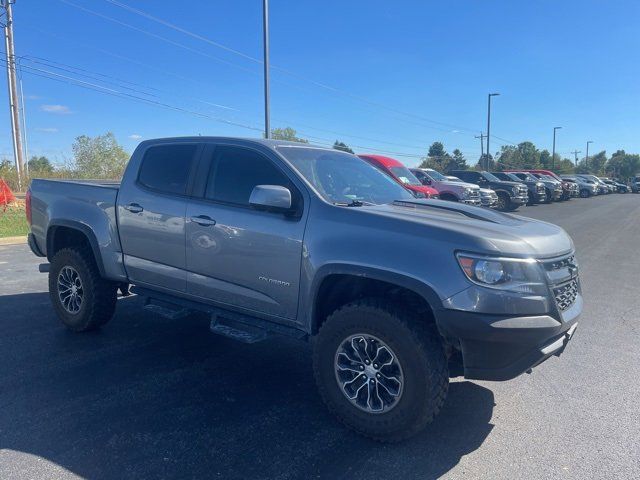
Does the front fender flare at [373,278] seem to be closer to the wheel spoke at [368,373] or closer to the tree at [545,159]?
the wheel spoke at [368,373]

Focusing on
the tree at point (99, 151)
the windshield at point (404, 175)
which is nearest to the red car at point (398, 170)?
the windshield at point (404, 175)

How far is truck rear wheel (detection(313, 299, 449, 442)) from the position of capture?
3209 mm

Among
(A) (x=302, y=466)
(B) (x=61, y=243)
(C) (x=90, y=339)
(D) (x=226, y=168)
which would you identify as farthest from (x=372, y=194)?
(B) (x=61, y=243)

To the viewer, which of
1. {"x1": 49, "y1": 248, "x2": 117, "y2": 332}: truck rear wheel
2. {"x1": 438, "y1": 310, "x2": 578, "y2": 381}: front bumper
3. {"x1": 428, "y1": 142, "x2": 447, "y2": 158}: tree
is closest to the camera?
{"x1": 438, "y1": 310, "x2": 578, "y2": 381}: front bumper

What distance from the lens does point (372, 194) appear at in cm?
441

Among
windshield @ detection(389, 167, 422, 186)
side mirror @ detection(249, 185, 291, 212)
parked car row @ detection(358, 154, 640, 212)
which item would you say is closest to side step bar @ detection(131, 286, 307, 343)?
side mirror @ detection(249, 185, 291, 212)

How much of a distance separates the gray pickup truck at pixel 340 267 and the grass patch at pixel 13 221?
917 centimetres

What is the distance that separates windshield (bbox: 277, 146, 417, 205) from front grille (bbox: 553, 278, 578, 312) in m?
1.51

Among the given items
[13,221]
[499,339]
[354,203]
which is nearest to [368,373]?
[499,339]

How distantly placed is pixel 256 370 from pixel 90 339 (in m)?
1.92

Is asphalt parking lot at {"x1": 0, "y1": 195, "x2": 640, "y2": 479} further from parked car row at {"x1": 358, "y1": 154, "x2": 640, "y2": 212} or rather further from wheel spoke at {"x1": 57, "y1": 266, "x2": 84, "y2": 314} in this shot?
parked car row at {"x1": 358, "y1": 154, "x2": 640, "y2": 212}

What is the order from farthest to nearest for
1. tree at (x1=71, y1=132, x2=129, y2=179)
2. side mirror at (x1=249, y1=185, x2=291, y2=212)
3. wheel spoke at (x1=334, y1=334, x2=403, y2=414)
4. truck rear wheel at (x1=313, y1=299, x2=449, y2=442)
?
tree at (x1=71, y1=132, x2=129, y2=179) < side mirror at (x1=249, y1=185, x2=291, y2=212) < wheel spoke at (x1=334, y1=334, x2=403, y2=414) < truck rear wheel at (x1=313, y1=299, x2=449, y2=442)

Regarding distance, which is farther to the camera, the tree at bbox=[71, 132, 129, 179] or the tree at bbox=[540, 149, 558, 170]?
the tree at bbox=[540, 149, 558, 170]

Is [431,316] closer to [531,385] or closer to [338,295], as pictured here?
[338,295]
